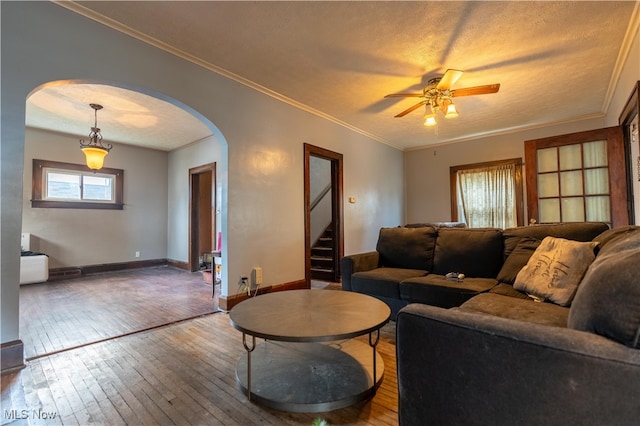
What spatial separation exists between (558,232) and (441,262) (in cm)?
99

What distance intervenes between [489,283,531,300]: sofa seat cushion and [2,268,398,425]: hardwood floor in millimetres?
912

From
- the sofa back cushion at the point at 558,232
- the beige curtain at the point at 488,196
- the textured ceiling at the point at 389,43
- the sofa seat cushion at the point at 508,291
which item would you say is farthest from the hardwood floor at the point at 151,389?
the beige curtain at the point at 488,196

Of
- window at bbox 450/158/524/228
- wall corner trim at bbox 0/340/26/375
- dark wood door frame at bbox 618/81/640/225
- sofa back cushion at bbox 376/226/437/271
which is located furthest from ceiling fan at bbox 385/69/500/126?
wall corner trim at bbox 0/340/26/375

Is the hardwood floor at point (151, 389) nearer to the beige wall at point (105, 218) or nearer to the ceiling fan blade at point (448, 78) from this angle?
the ceiling fan blade at point (448, 78)

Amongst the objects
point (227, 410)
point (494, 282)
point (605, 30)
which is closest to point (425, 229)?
point (494, 282)

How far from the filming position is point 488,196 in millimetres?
5684

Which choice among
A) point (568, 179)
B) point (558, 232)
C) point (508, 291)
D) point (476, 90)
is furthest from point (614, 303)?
point (568, 179)

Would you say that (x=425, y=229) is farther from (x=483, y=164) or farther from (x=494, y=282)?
(x=483, y=164)

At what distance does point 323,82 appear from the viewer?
3490 millimetres

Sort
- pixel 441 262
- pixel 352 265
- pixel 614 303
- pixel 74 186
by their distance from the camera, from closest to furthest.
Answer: pixel 614 303 < pixel 441 262 < pixel 352 265 < pixel 74 186

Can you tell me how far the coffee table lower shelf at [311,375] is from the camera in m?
1.56

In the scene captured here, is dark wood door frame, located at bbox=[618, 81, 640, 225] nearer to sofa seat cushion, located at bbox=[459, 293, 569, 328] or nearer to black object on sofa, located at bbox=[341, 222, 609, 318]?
black object on sofa, located at bbox=[341, 222, 609, 318]

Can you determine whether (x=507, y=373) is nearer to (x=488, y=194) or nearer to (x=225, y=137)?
(x=225, y=137)

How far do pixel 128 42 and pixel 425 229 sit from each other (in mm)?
3436
